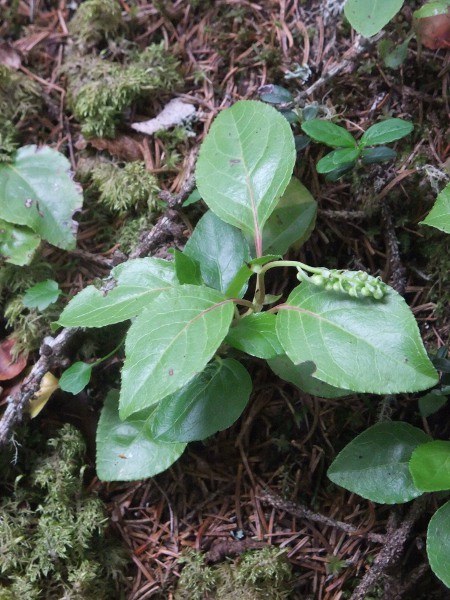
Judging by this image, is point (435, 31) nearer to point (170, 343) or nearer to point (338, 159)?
point (338, 159)

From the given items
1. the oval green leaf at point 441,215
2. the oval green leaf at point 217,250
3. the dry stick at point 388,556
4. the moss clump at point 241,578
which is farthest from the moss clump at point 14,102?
the dry stick at point 388,556

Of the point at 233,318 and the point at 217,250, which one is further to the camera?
the point at 217,250

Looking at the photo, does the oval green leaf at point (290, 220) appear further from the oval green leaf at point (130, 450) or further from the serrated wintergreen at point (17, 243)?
the serrated wintergreen at point (17, 243)

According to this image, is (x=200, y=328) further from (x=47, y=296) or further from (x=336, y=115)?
(x=336, y=115)

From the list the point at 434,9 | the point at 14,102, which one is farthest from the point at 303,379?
the point at 14,102

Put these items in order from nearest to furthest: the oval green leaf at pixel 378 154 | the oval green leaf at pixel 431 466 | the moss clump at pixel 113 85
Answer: the oval green leaf at pixel 431 466 < the oval green leaf at pixel 378 154 < the moss clump at pixel 113 85

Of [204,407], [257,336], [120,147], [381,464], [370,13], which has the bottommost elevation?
[381,464]
